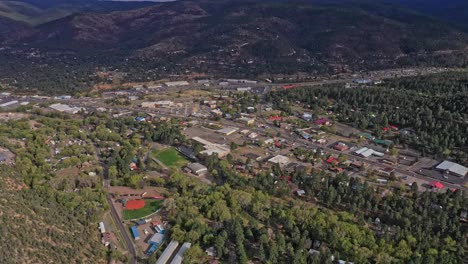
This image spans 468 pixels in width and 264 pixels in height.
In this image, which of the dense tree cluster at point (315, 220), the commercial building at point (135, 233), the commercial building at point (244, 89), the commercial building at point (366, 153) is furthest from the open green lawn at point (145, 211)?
the commercial building at point (244, 89)

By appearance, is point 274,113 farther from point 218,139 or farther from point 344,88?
point 344,88

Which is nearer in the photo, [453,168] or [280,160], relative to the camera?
[453,168]

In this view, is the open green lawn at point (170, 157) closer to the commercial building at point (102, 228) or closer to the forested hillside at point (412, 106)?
the commercial building at point (102, 228)

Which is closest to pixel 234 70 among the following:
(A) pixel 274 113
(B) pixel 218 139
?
(A) pixel 274 113

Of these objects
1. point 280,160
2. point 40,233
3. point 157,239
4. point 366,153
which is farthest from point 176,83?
point 40,233

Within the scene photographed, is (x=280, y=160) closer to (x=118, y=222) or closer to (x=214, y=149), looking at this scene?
(x=214, y=149)

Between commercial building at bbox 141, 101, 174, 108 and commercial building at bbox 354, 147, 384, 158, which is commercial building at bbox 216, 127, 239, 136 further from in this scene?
commercial building at bbox 354, 147, 384, 158

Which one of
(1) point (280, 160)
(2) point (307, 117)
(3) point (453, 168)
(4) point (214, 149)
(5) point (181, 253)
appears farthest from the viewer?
(2) point (307, 117)
